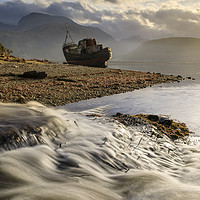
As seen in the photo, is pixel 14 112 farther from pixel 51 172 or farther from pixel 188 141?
pixel 188 141

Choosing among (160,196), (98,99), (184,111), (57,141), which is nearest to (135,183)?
(160,196)

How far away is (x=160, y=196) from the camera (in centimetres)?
324

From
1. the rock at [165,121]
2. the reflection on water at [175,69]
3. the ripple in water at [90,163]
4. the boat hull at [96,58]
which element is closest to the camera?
the ripple in water at [90,163]

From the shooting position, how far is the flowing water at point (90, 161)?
3.25m

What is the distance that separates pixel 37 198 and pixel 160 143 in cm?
387

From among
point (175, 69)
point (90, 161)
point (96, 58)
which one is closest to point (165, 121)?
point (90, 161)

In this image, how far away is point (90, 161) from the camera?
4.25m

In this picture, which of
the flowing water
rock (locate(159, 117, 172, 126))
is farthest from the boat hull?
the flowing water

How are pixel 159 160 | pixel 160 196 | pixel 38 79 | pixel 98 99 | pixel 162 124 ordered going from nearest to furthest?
1. pixel 160 196
2. pixel 159 160
3. pixel 162 124
4. pixel 98 99
5. pixel 38 79

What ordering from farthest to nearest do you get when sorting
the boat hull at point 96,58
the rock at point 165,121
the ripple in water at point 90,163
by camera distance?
1. the boat hull at point 96,58
2. the rock at point 165,121
3. the ripple in water at point 90,163

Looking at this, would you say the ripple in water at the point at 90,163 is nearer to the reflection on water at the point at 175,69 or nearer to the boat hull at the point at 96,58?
the reflection on water at the point at 175,69

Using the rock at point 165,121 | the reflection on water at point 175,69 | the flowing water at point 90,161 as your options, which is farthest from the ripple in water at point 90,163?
the reflection on water at point 175,69

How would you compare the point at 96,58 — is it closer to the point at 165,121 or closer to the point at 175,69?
the point at 175,69

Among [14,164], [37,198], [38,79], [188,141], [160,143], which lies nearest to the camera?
[37,198]
